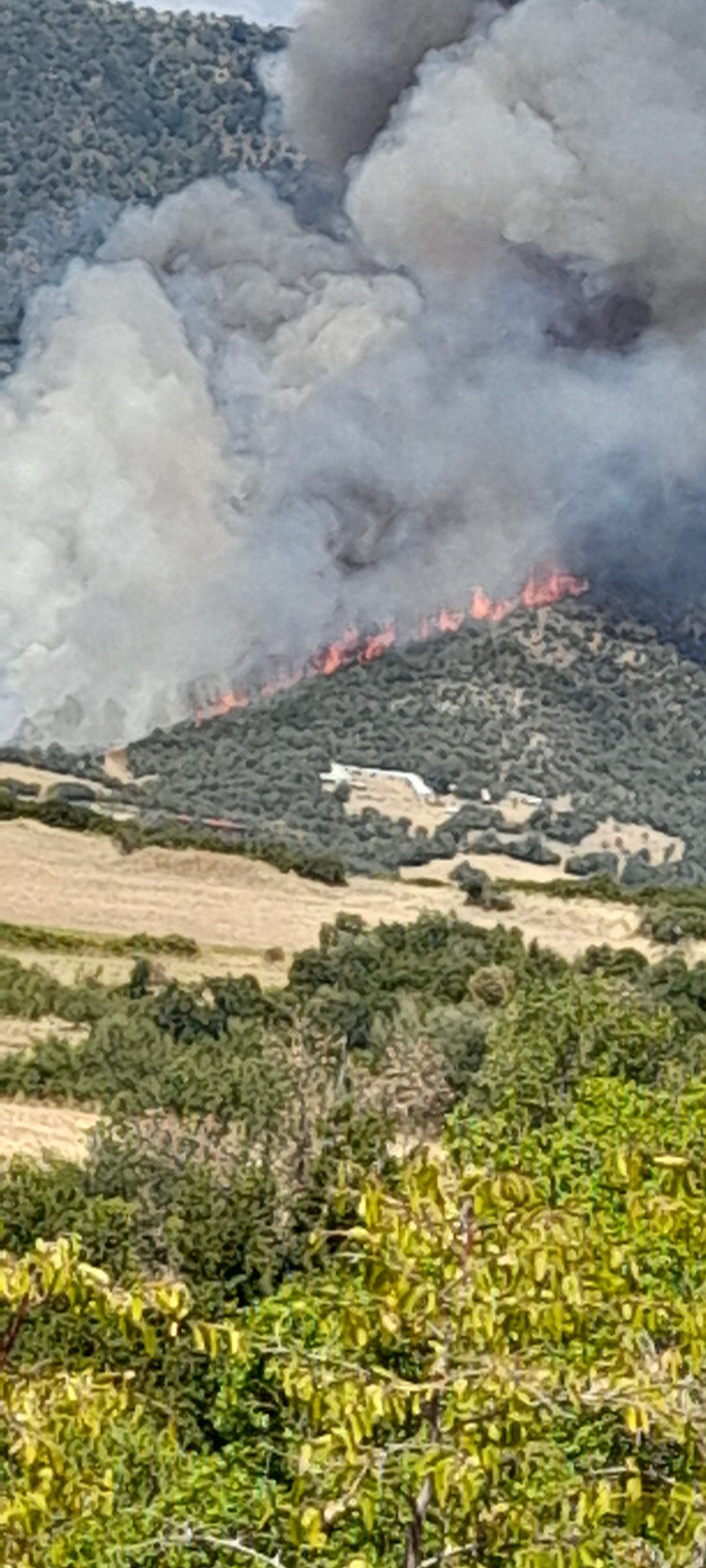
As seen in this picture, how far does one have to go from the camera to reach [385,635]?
5725 cm

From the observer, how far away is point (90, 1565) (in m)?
9.98

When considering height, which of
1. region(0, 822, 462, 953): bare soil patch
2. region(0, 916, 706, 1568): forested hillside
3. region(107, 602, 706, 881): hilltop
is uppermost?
region(107, 602, 706, 881): hilltop

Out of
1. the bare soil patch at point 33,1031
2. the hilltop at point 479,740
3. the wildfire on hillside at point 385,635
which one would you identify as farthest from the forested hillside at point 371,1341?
the wildfire on hillside at point 385,635

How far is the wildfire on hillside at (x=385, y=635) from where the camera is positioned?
186ft

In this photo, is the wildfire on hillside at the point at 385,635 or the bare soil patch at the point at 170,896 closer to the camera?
the bare soil patch at the point at 170,896

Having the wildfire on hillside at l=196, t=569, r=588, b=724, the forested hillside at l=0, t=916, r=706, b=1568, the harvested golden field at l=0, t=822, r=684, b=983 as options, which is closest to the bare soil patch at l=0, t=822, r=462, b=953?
the harvested golden field at l=0, t=822, r=684, b=983

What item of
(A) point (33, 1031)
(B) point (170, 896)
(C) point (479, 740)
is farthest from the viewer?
(C) point (479, 740)

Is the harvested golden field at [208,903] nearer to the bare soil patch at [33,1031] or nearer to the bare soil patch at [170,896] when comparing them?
the bare soil patch at [170,896]

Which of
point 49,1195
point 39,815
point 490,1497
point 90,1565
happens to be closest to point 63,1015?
point 39,815

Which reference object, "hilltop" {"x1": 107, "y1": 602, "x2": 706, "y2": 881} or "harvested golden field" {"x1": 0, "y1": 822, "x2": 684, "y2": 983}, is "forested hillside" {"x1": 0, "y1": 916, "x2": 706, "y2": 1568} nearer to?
"harvested golden field" {"x1": 0, "y1": 822, "x2": 684, "y2": 983}

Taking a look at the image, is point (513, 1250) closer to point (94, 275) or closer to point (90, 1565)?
point (90, 1565)

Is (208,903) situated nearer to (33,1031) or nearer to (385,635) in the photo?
(33,1031)

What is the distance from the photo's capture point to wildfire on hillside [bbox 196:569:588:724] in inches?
2227

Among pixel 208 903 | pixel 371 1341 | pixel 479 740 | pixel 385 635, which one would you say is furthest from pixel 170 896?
pixel 371 1341
